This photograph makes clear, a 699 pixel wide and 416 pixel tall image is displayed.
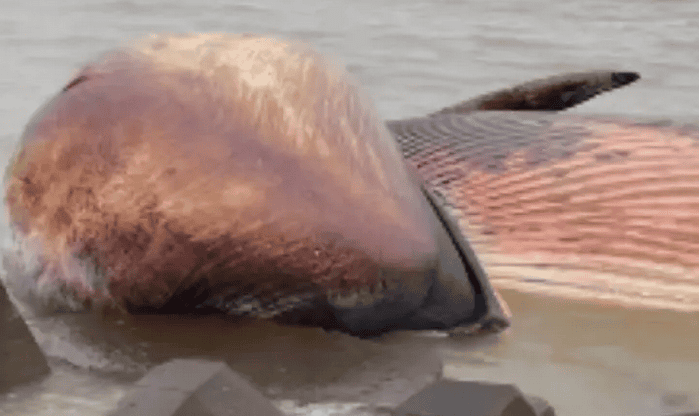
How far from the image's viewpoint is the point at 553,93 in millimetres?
2568

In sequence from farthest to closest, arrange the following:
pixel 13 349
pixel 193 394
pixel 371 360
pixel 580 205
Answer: pixel 580 205, pixel 371 360, pixel 13 349, pixel 193 394

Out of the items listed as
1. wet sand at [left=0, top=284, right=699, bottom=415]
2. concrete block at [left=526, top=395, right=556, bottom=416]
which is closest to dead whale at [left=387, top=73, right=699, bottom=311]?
wet sand at [left=0, top=284, right=699, bottom=415]

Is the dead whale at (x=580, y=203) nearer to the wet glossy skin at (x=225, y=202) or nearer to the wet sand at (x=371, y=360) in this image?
the wet sand at (x=371, y=360)

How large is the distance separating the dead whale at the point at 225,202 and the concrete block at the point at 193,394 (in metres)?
0.50

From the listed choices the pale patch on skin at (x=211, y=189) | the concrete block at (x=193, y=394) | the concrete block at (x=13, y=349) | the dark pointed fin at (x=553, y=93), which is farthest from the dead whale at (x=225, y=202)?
the dark pointed fin at (x=553, y=93)

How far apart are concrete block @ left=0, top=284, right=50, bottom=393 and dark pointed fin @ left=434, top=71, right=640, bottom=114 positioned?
4.50 feet

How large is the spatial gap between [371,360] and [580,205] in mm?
640

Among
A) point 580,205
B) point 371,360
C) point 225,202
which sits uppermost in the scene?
point 225,202

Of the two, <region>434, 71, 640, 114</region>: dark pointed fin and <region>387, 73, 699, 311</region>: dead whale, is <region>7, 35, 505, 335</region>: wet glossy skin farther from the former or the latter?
<region>434, 71, 640, 114</region>: dark pointed fin

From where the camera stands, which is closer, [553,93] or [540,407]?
[540,407]

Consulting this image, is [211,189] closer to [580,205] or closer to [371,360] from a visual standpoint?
[371,360]

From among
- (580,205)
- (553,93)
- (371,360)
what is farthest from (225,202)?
(553,93)

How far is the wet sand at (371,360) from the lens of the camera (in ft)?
4.58

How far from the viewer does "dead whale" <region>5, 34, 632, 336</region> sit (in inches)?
62.2
